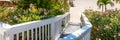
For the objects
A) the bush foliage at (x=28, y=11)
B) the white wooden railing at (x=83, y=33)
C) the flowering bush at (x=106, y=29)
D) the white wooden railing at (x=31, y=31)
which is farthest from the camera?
the flowering bush at (x=106, y=29)

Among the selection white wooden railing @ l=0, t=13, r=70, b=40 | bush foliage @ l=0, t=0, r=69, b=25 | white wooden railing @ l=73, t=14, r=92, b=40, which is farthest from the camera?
bush foliage @ l=0, t=0, r=69, b=25

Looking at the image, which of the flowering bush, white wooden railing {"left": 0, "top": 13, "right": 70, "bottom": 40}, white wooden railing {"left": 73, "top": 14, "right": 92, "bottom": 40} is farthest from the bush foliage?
the flowering bush

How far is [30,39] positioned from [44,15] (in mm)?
1604

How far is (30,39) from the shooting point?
17.1ft

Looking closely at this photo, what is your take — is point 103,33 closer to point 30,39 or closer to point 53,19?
point 53,19

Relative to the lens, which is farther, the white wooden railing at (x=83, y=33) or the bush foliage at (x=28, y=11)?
the bush foliage at (x=28, y=11)

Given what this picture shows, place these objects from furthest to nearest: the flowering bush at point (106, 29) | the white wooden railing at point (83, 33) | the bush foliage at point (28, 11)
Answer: the flowering bush at point (106, 29)
the bush foliage at point (28, 11)
the white wooden railing at point (83, 33)

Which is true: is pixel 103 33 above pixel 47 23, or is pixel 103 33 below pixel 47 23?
below

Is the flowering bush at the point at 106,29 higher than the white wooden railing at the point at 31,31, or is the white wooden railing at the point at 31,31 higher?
the white wooden railing at the point at 31,31

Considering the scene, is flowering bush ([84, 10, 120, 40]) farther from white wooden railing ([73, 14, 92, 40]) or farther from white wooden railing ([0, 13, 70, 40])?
white wooden railing ([73, 14, 92, 40])

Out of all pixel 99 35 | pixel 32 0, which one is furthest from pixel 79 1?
pixel 32 0

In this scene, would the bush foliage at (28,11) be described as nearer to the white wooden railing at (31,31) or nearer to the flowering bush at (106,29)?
the white wooden railing at (31,31)

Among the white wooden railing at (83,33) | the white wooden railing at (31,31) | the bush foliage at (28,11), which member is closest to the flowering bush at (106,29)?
the bush foliage at (28,11)

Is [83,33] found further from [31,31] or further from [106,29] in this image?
[106,29]
